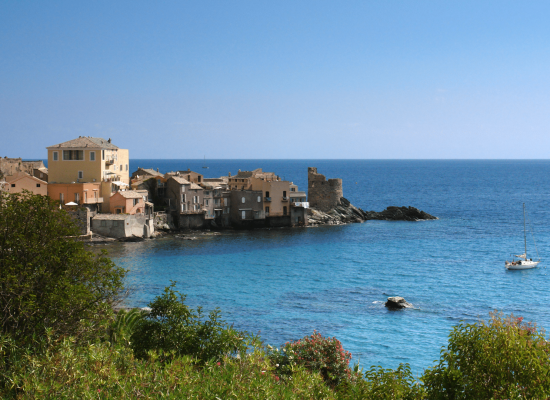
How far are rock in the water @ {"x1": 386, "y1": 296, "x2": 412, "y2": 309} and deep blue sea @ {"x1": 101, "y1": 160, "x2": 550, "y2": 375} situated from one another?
0.70m

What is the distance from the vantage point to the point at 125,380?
13.7 m

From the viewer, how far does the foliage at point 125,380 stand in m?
12.9

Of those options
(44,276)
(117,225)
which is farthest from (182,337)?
(117,225)

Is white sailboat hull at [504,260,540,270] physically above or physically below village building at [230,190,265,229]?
→ below

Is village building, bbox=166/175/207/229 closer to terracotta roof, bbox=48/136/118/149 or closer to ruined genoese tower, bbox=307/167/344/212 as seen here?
terracotta roof, bbox=48/136/118/149

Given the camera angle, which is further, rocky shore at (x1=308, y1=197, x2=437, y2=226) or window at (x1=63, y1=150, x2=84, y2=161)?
rocky shore at (x1=308, y1=197, x2=437, y2=226)

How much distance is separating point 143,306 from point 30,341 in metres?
19.1

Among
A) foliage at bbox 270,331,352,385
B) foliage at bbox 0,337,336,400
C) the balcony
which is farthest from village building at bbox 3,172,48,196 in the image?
foliage at bbox 0,337,336,400

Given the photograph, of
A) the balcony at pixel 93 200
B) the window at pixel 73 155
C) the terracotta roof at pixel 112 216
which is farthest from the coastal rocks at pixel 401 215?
the window at pixel 73 155

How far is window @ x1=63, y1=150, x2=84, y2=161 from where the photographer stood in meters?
67.1

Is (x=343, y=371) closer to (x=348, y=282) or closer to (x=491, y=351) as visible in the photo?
(x=491, y=351)

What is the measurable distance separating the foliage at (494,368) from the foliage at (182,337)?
25.0 ft

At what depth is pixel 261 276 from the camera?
153ft

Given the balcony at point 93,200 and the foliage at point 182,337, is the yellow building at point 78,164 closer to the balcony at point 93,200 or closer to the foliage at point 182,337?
the balcony at point 93,200
